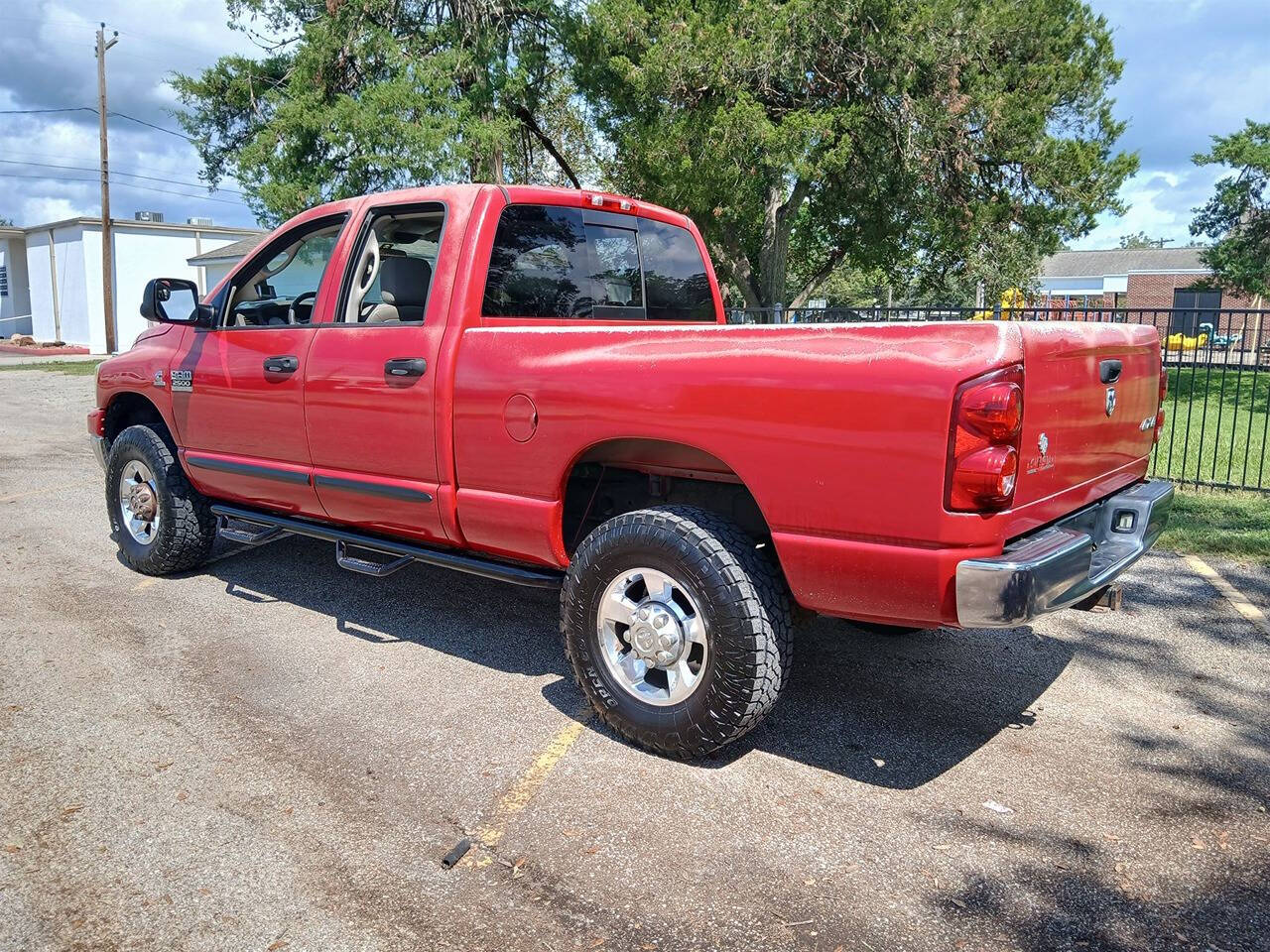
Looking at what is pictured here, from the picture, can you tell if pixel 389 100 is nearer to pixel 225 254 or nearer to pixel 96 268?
pixel 225 254

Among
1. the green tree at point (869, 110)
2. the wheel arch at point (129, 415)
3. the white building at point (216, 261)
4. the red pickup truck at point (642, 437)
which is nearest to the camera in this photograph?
the red pickup truck at point (642, 437)

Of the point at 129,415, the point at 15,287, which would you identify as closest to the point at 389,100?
the point at 129,415

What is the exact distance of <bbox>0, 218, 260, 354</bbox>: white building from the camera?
36312mm

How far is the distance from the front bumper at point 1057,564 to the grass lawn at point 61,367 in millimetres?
24527

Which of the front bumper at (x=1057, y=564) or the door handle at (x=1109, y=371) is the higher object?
the door handle at (x=1109, y=371)

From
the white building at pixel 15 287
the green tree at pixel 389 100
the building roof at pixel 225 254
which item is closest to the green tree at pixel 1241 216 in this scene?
the green tree at pixel 389 100

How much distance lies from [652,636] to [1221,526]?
18.4ft

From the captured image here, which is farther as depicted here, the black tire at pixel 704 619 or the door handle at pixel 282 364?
the door handle at pixel 282 364

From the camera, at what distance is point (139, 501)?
6.06 m

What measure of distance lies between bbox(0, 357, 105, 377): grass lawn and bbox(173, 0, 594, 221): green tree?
8.31m

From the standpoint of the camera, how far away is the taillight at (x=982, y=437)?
2922 mm

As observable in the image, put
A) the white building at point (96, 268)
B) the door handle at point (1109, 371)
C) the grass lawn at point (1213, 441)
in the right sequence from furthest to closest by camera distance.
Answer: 1. the white building at point (96, 268)
2. the grass lawn at point (1213, 441)
3. the door handle at point (1109, 371)

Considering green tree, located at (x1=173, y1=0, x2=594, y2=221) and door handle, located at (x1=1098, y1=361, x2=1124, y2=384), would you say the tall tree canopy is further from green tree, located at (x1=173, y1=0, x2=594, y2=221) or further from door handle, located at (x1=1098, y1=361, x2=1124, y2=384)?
door handle, located at (x1=1098, y1=361, x2=1124, y2=384)

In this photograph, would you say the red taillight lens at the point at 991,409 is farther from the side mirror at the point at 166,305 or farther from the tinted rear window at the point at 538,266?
the side mirror at the point at 166,305
